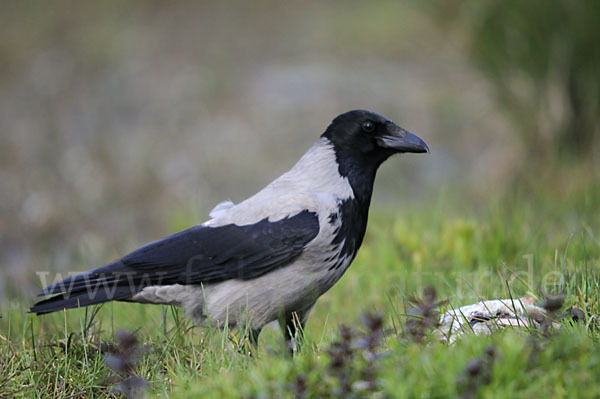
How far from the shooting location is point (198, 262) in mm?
3742

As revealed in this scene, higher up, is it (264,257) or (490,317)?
(264,257)

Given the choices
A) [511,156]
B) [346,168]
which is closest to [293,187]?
[346,168]

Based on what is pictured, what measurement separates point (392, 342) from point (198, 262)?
1337 mm

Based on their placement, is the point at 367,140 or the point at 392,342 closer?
the point at 392,342

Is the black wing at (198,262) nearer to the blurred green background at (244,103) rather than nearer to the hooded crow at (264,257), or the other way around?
the hooded crow at (264,257)

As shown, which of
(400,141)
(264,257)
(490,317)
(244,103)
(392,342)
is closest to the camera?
(392,342)

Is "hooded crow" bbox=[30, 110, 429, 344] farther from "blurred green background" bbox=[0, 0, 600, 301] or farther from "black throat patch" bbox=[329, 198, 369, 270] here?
"blurred green background" bbox=[0, 0, 600, 301]

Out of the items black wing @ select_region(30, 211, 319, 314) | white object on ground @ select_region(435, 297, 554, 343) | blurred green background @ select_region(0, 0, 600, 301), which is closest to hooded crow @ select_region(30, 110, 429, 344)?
black wing @ select_region(30, 211, 319, 314)

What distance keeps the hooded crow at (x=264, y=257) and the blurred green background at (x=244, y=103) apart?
911mm

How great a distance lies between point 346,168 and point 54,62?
32.7ft

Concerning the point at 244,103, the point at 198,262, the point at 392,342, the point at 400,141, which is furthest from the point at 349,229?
the point at 244,103

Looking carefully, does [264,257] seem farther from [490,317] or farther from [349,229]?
[490,317]

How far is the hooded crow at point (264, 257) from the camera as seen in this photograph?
3639 millimetres

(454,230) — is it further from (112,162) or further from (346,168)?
(112,162)
